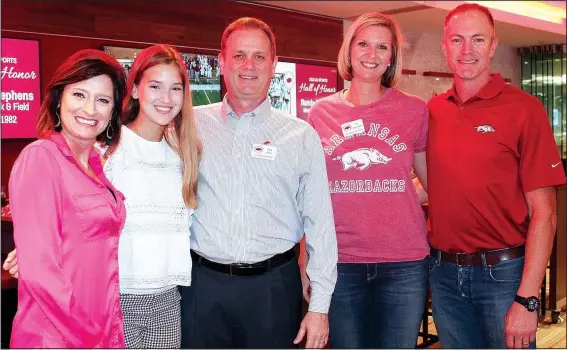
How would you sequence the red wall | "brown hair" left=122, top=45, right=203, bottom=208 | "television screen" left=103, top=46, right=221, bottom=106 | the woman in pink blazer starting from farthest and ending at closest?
"television screen" left=103, top=46, right=221, bottom=106
the red wall
"brown hair" left=122, top=45, right=203, bottom=208
the woman in pink blazer

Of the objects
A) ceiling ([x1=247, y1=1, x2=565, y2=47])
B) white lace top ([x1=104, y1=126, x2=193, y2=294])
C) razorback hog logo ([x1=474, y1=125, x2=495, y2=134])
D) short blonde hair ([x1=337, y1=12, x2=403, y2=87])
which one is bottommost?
white lace top ([x1=104, y1=126, x2=193, y2=294])

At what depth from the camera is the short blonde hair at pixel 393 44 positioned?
230 centimetres

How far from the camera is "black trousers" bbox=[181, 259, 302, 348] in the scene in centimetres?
207

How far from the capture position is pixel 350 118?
232 cm

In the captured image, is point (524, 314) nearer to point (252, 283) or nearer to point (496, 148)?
point (496, 148)

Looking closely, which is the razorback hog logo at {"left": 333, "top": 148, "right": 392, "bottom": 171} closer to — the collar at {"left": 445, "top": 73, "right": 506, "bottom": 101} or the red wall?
the collar at {"left": 445, "top": 73, "right": 506, "bottom": 101}

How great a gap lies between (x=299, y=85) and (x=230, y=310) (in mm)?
5453

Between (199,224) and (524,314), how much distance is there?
1233 millimetres

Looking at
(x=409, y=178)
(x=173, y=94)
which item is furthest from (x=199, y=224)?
(x=409, y=178)

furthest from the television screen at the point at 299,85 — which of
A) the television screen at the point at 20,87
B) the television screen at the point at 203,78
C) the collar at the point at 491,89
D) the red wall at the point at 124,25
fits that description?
the collar at the point at 491,89

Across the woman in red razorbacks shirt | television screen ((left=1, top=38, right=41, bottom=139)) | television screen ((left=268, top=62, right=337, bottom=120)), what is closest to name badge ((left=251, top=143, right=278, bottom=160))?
the woman in red razorbacks shirt

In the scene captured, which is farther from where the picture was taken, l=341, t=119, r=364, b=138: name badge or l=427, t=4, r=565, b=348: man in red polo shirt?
l=341, t=119, r=364, b=138: name badge

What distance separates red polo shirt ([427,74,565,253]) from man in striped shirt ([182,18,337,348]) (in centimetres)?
49

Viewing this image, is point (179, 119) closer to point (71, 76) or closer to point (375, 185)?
point (71, 76)
